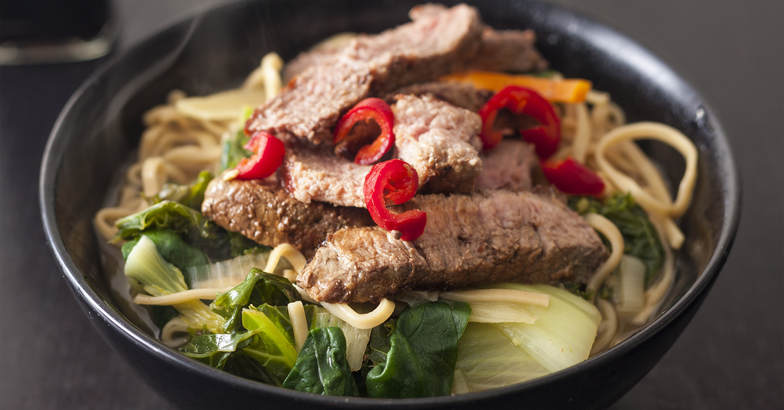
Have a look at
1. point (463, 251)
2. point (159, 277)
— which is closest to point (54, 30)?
point (159, 277)

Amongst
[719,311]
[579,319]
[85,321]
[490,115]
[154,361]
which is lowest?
[719,311]

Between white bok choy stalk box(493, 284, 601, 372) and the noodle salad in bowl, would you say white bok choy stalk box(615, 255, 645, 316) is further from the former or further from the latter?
white bok choy stalk box(493, 284, 601, 372)

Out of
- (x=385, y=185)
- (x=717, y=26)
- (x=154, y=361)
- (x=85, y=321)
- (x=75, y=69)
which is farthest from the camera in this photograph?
(x=717, y=26)

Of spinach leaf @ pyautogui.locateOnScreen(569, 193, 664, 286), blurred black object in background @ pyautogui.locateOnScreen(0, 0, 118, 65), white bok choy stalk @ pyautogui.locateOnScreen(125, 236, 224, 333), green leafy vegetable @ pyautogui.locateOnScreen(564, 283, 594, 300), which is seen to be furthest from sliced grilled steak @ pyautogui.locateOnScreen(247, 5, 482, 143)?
blurred black object in background @ pyautogui.locateOnScreen(0, 0, 118, 65)

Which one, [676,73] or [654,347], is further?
Result: [676,73]

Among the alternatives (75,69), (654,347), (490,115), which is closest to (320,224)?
(490,115)

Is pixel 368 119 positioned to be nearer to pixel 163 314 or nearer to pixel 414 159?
pixel 414 159

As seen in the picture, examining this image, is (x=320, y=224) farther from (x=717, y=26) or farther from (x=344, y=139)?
(x=717, y=26)
